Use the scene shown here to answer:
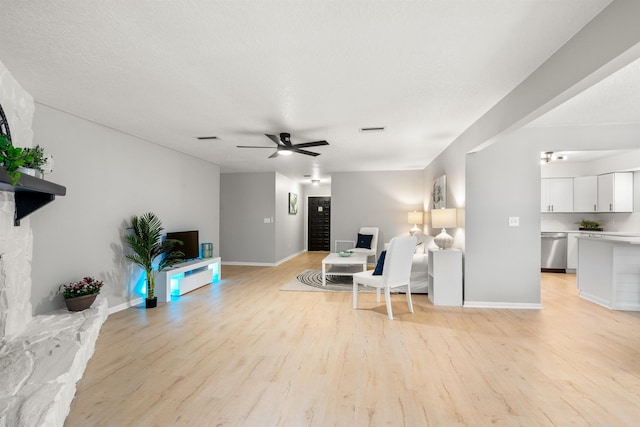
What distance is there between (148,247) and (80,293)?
3.52ft

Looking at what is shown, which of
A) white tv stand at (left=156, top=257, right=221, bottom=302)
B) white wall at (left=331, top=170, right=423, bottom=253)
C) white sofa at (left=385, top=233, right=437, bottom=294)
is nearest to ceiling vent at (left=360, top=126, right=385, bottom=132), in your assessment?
white sofa at (left=385, top=233, right=437, bottom=294)

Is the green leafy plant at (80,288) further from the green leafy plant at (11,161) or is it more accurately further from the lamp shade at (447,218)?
the lamp shade at (447,218)

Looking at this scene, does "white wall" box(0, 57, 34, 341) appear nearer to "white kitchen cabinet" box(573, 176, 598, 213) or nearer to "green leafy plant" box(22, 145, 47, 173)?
"green leafy plant" box(22, 145, 47, 173)

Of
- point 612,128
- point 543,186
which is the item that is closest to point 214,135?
point 612,128

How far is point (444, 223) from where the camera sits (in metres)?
4.86

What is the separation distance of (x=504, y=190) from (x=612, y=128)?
1.49 metres

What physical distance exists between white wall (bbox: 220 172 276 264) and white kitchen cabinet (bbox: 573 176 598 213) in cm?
684

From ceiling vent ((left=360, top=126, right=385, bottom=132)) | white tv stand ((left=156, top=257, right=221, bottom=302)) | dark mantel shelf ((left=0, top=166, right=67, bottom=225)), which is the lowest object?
white tv stand ((left=156, top=257, right=221, bottom=302))

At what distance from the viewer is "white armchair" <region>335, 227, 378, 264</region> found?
24.2 feet

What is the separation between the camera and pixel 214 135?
4.70m

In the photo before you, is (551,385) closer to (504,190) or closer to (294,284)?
(504,190)

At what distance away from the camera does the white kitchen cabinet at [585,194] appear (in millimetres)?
6879

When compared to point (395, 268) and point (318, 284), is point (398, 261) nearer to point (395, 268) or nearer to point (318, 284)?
point (395, 268)

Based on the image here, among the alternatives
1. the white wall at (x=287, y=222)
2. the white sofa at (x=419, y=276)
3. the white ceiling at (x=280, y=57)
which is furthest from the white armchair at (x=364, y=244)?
the white ceiling at (x=280, y=57)
